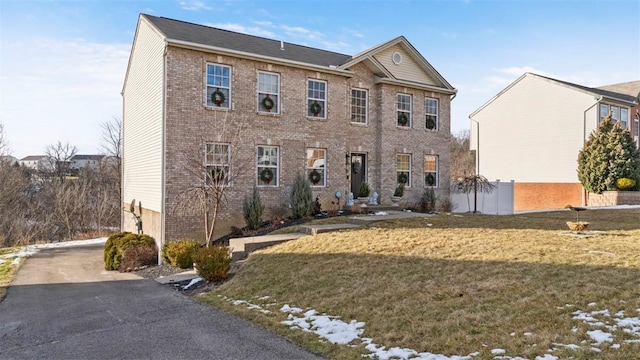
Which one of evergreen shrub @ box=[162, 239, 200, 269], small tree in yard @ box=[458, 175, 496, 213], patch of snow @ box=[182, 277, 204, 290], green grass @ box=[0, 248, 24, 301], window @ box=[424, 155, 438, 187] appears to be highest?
window @ box=[424, 155, 438, 187]

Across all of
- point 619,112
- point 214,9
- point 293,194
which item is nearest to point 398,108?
point 293,194

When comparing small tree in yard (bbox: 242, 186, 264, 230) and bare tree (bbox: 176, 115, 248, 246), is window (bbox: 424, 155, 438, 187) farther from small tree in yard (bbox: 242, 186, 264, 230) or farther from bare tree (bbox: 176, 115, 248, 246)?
bare tree (bbox: 176, 115, 248, 246)

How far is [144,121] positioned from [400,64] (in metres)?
11.9

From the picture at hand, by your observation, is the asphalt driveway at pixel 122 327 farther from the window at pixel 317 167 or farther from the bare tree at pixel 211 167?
the window at pixel 317 167

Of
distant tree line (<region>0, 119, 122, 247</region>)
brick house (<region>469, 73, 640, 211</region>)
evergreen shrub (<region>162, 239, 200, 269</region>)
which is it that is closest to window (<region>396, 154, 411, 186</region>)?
brick house (<region>469, 73, 640, 211</region>)

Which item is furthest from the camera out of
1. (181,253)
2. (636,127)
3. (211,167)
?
(636,127)

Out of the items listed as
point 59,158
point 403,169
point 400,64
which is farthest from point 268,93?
point 59,158

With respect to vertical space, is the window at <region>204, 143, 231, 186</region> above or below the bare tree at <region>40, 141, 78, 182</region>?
below

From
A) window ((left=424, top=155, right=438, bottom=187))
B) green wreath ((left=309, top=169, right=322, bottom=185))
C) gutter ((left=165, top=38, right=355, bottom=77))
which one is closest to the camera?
gutter ((left=165, top=38, right=355, bottom=77))

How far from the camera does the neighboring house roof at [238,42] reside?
583 inches

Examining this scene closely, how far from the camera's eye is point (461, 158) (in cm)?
5172

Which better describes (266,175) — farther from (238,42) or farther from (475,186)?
(475,186)

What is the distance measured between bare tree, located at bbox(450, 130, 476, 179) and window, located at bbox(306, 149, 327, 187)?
27804 mm

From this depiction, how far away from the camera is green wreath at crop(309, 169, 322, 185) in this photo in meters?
16.9
